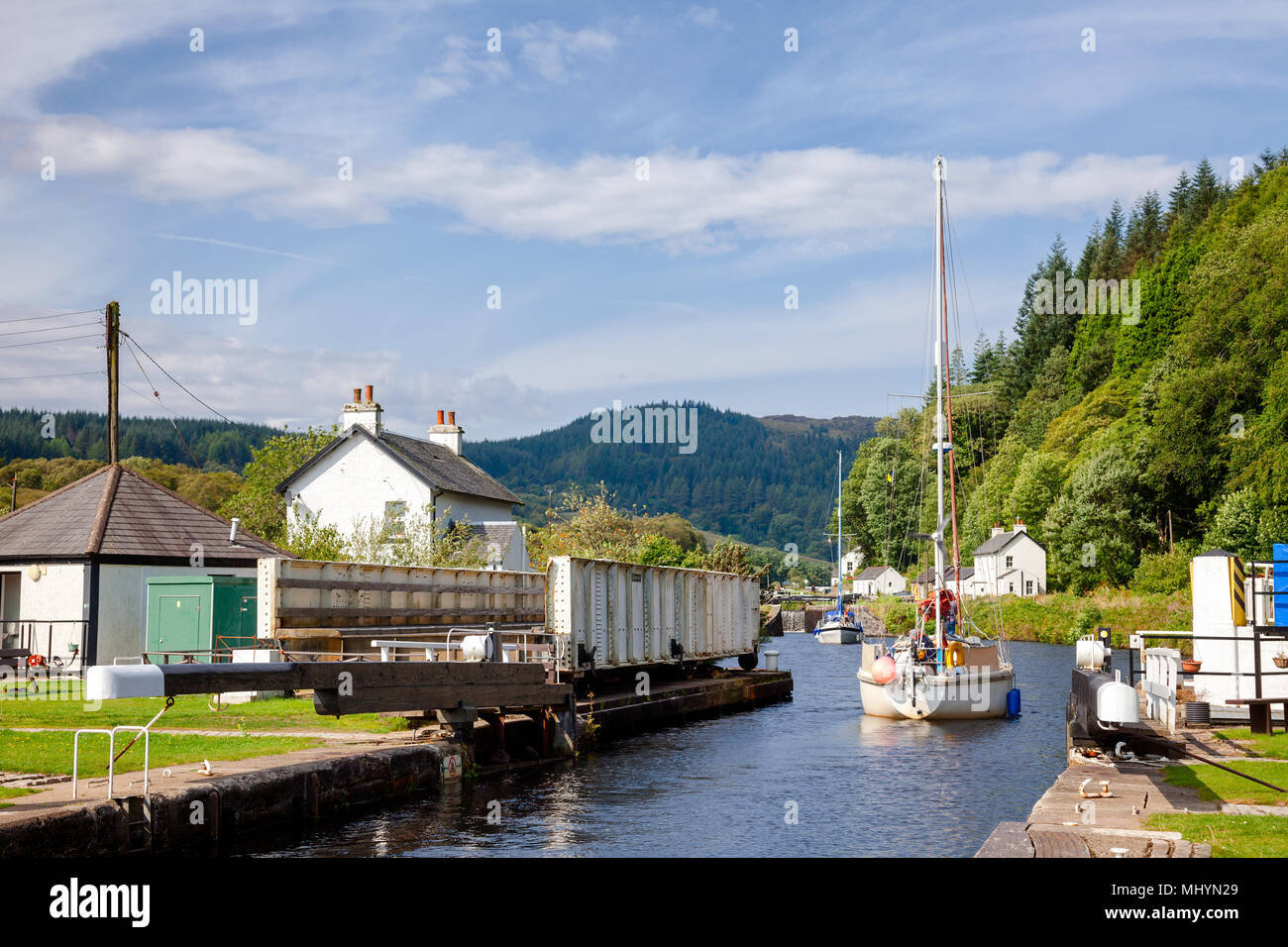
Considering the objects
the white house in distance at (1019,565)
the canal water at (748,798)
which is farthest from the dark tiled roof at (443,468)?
the white house in distance at (1019,565)

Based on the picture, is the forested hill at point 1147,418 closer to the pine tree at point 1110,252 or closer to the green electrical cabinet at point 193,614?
the pine tree at point 1110,252

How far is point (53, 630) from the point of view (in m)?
29.4

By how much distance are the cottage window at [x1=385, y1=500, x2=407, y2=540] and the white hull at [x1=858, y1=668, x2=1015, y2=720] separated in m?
21.8

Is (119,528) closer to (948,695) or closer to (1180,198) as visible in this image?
(948,695)

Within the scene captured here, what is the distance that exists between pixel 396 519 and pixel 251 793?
1363 inches

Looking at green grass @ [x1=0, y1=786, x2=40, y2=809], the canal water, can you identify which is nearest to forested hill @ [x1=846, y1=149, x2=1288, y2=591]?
the canal water

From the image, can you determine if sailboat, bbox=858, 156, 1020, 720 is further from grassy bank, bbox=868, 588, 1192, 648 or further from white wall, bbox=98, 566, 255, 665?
grassy bank, bbox=868, 588, 1192, 648

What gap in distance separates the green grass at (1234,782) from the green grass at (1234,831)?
1.11m

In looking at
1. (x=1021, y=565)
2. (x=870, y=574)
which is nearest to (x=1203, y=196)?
(x=1021, y=565)

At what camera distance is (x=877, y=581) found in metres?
139
